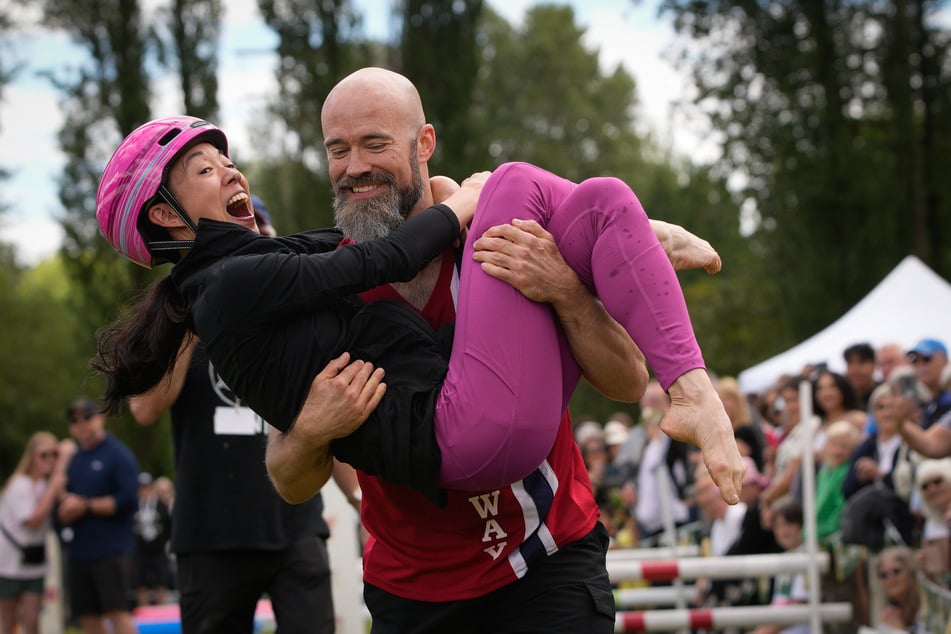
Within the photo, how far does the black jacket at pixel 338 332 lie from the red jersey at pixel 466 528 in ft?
0.47

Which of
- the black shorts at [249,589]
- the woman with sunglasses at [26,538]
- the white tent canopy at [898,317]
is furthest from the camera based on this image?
the white tent canopy at [898,317]

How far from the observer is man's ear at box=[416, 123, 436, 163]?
11.4 ft

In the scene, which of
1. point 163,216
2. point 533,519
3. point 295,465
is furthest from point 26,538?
point 533,519

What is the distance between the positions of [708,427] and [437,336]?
77 centimetres

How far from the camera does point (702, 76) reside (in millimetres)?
23312

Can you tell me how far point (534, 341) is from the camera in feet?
9.86

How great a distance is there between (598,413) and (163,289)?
34258mm

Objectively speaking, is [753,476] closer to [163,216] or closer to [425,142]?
[425,142]

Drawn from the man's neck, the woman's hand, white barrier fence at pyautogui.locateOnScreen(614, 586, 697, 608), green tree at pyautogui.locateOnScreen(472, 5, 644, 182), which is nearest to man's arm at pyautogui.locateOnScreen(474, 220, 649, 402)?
the woman's hand

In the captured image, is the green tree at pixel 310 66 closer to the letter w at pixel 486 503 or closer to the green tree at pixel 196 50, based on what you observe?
the green tree at pixel 196 50

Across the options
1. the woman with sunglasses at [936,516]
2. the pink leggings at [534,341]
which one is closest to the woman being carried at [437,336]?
the pink leggings at [534,341]

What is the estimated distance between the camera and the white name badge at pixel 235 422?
4.83 metres

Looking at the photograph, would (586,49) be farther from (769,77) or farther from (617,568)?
(617,568)

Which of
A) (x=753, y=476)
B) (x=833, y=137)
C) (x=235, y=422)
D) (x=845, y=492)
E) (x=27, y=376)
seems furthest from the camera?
(x=27, y=376)
